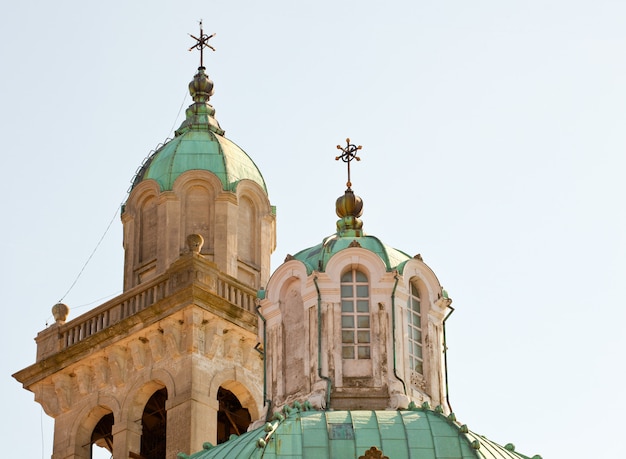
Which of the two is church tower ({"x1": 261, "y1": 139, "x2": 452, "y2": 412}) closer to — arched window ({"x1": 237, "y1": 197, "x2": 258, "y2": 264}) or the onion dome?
the onion dome

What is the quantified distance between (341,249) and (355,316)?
1.38 meters

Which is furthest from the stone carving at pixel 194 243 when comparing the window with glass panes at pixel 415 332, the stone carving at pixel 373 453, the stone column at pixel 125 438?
the stone carving at pixel 373 453

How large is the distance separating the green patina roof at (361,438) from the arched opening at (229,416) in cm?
1863

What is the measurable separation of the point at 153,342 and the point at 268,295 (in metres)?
14.0

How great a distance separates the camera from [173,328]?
63.2 meters

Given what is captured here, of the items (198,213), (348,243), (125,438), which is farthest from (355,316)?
(198,213)

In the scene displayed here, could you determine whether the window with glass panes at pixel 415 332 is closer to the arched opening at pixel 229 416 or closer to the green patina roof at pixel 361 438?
the green patina roof at pixel 361 438

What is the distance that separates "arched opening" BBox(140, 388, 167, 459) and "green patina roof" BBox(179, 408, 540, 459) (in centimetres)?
1869

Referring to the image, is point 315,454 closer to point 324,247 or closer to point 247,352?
point 324,247

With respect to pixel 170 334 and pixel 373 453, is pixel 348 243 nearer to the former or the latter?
pixel 373 453

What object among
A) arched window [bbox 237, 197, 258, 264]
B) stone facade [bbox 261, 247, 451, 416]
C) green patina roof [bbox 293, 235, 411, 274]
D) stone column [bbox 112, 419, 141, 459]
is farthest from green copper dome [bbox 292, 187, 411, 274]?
arched window [bbox 237, 197, 258, 264]

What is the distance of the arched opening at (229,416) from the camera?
212 ft

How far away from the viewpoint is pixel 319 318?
4847 centimetres

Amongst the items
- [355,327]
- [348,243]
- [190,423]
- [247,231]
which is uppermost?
[247,231]
